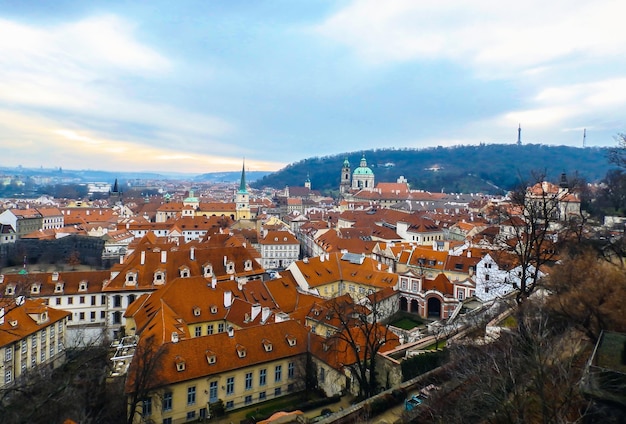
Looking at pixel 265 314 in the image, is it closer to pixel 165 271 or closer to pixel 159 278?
pixel 159 278

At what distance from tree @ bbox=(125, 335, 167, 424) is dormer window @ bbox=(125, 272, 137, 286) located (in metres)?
17.6

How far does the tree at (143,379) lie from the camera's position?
18.8 meters

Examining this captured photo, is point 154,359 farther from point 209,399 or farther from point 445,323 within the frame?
point 445,323

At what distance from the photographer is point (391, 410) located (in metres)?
16.7

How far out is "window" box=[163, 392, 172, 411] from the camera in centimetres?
2150

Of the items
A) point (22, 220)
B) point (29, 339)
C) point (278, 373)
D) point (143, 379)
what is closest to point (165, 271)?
point (29, 339)

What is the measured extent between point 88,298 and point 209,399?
69.3 ft

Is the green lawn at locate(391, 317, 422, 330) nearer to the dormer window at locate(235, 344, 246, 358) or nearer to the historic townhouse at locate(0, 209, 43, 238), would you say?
the dormer window at locate(235, 344, 246, 358)

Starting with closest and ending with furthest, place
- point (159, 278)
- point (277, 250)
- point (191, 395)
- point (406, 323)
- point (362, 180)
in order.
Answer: point (191, 395) < point (406, 323) < point (159, 278) < point (277, 250) < point (362, 180)

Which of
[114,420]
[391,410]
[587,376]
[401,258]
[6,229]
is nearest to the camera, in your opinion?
[587,376]

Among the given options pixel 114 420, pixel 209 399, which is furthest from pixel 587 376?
pixel 114 420

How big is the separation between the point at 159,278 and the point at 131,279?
2400mm

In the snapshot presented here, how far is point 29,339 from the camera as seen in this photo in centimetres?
2875

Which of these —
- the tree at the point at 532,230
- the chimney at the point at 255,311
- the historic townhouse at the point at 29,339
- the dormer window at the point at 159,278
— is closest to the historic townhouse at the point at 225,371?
the chimney at the point at 255,311
